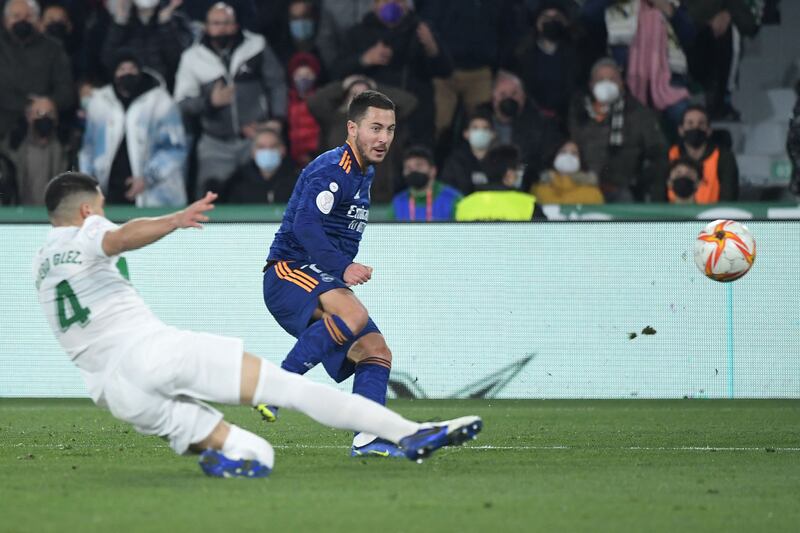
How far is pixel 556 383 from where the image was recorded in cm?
1169

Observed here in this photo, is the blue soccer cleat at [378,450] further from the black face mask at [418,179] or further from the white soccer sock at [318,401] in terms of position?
the black face mask at [418,179]

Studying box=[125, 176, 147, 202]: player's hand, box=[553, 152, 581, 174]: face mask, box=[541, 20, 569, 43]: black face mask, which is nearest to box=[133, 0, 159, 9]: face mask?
box=[125, 176, 147, 202]: player's hand

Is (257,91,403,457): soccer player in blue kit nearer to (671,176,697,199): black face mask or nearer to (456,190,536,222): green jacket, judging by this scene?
(456,190,536,222): green jacket

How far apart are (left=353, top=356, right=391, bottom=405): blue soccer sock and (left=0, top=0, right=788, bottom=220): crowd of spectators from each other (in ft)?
19.4

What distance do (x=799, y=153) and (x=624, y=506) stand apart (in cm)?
859

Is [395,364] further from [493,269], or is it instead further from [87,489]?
[87,489]

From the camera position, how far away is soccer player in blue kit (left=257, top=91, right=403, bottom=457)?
738 cm

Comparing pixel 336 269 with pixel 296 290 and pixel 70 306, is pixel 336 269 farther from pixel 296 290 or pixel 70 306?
pixel 70 306

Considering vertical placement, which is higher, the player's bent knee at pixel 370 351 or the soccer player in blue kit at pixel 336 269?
the soccer player in blue kit at pixel 336 269

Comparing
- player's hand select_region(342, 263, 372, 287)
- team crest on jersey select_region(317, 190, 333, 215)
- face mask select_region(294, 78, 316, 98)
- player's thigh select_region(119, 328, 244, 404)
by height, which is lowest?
player's thigh select_region(119, 328, 244, 404)

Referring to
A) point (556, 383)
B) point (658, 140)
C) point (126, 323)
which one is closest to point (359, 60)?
point (658, 140)

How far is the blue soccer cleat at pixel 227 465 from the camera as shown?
6.18 meters

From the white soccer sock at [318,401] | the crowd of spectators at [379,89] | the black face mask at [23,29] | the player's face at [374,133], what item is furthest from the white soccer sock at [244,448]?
the black face mask at [23,29]

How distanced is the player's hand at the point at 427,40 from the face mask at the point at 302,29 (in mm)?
1250
